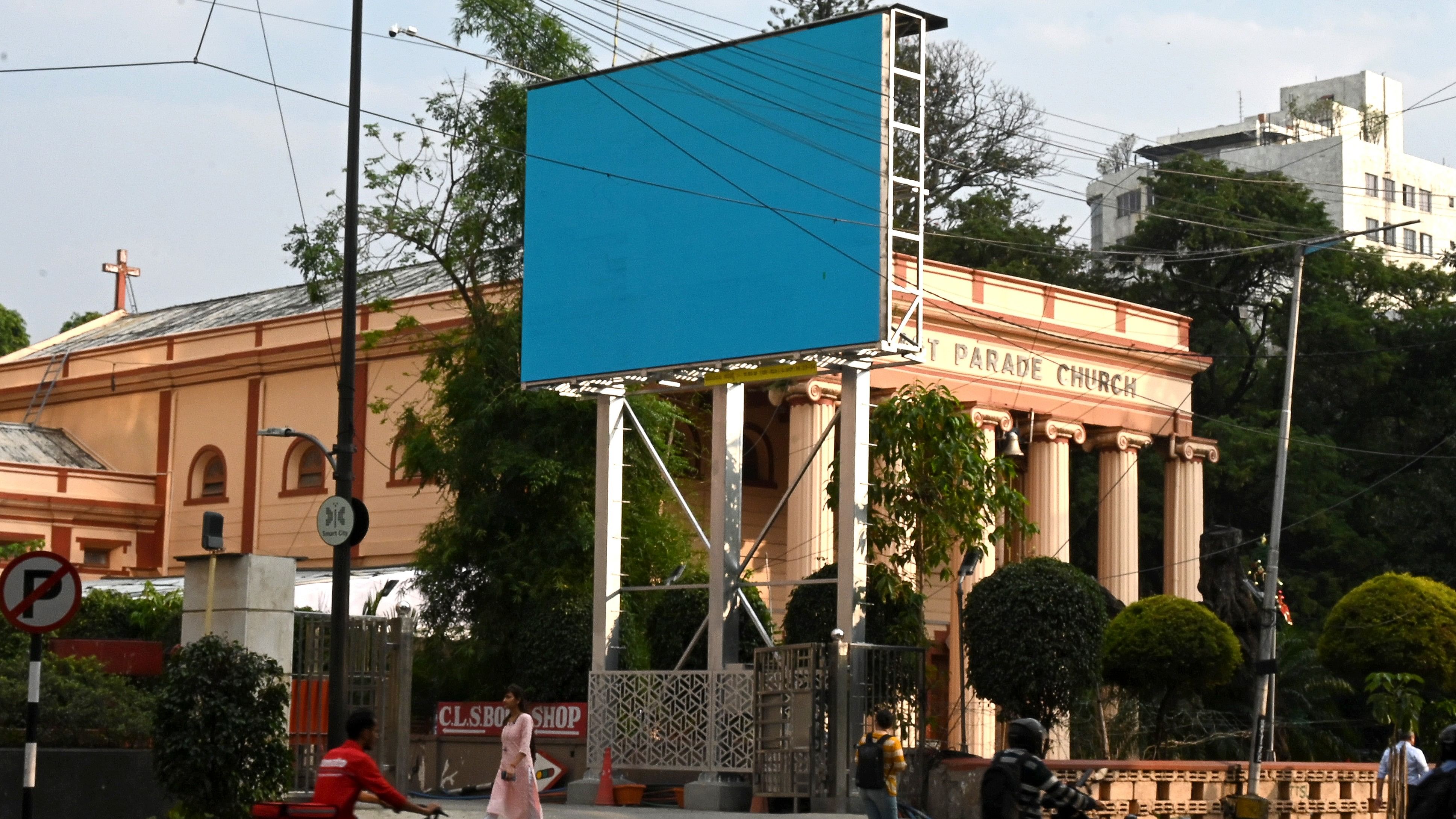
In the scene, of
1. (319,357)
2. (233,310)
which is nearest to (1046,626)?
(319,357)

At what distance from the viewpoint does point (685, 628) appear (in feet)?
87.6

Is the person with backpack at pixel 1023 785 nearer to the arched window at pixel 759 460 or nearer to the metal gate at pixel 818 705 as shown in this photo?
the metal gate at pixel 818 705

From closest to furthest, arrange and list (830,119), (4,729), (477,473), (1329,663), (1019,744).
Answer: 1. (1019,744)
2. (4,729)
3. (830,119)
4. (1329,663)
5. (477,473)

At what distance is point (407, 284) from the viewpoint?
49.1m

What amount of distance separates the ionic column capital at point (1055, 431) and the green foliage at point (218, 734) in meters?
24.6

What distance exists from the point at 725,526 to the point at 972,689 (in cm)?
1046

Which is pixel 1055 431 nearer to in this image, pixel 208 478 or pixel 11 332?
pixel 208 478

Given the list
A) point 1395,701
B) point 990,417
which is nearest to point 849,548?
point 1395,701

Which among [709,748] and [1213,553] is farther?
[1213,553]

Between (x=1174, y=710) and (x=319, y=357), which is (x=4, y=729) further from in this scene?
(x=319, y=357)

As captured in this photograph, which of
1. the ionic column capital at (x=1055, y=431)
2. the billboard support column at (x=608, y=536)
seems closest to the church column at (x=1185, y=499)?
the ionic column capital at (x=1055, y=431)

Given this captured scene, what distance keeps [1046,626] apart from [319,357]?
27042mm

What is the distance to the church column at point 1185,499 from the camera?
4216 cm

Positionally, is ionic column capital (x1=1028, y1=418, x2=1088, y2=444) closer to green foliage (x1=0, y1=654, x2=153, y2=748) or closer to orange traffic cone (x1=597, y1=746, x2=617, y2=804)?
orange traffic cone (x1=597, y1=746, x2=617, y2=804)
